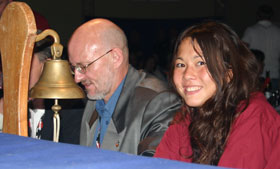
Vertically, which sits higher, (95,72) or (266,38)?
(95,72)

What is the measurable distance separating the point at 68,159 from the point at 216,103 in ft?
3.37

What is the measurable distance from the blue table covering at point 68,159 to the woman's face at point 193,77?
0.85m

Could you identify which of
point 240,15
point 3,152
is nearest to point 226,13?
point 240,15

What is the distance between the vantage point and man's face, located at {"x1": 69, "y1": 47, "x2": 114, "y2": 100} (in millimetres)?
2754

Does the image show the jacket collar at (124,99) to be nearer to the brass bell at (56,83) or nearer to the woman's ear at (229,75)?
the brass bell at (56,83)

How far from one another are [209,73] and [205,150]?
1.03ft

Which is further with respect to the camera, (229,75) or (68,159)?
(229,75)

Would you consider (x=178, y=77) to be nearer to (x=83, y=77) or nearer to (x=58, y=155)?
(x=83, y=77)

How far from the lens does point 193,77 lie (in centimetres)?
219

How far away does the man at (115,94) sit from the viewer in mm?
2588

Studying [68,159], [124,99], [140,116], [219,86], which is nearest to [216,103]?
[219,86]

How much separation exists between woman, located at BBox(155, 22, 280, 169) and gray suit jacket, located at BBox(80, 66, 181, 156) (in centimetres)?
21

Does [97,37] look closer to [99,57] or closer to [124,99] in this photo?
[99,57]

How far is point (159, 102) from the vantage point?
8.63 ft
